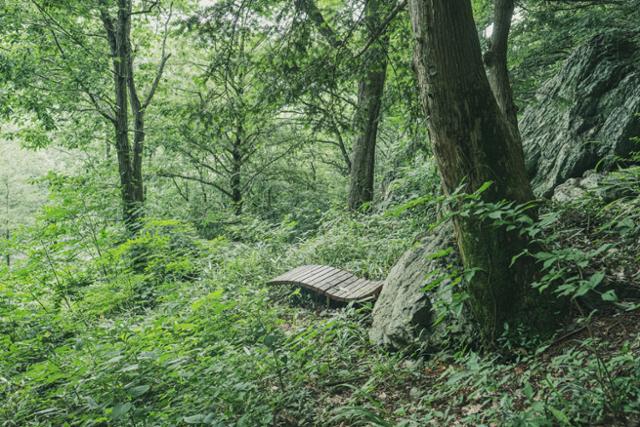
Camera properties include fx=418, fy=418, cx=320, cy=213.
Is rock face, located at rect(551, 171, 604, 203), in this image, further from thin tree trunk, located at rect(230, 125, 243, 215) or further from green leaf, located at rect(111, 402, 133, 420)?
thin tree trunk, located at rect(230, 125, 243, 215)

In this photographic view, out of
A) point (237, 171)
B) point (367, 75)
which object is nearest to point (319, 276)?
point (367, 75)

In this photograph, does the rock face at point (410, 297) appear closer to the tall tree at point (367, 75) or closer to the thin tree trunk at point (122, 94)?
the tall tree at point (367, 75)

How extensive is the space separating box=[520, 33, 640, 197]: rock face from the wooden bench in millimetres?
2579

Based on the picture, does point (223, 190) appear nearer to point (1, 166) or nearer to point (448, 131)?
point (448, 131)

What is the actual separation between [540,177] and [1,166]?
33.1 metres

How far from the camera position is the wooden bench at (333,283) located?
5469 millimetres

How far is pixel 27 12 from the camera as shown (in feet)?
29.9

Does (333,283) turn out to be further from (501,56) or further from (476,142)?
(501,56)

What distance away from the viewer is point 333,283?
6.00 metres

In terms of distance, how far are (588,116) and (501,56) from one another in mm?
1584

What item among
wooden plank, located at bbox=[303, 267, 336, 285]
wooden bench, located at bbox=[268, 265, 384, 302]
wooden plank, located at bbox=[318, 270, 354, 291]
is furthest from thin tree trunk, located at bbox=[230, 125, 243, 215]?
wooden plank, located at bbox=[318, 270, 354, 291]

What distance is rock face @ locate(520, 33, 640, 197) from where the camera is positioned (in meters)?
5.14

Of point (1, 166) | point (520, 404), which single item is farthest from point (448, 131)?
point (1, 166)

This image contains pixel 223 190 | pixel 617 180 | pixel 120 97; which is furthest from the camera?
pixel 223 190
